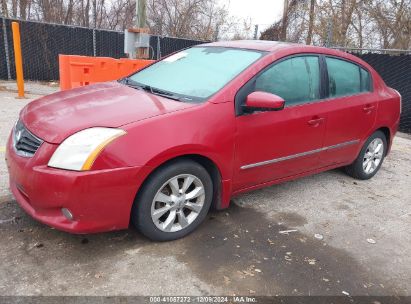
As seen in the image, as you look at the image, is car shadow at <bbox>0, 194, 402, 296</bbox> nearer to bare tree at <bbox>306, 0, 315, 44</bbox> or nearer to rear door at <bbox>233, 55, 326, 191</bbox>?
rear door at <bbox>233, 55, 326, 191</bbox>

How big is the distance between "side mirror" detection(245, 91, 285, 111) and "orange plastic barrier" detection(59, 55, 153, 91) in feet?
16.7

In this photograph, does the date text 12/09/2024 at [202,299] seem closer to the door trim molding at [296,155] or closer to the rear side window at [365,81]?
the door trim molding at [296,155]

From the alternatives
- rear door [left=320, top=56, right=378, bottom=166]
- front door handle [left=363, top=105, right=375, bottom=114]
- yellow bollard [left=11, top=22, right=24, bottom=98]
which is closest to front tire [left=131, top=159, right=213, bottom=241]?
rear door [left=320, top=56, right=378, bottom=166]

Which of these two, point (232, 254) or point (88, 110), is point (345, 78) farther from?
point (88, 110)

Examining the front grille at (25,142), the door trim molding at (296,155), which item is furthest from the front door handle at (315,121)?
the front grille at (25,142)

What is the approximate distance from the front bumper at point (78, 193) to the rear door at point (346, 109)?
231 centimetres

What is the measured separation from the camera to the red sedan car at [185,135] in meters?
2.70

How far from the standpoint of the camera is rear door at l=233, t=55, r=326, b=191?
3.44m

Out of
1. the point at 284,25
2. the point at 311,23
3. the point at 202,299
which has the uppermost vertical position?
the point at 311,23

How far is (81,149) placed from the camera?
8.73 ft

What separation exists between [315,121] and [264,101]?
953mm

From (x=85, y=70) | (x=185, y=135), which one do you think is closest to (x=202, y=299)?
(x=185, y=135)

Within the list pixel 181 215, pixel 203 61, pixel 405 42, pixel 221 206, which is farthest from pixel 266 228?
pixel 405 42

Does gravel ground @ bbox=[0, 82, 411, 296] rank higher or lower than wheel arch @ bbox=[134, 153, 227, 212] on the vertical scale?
lower
